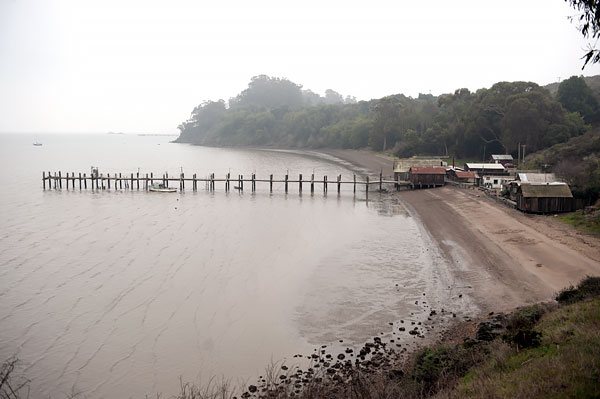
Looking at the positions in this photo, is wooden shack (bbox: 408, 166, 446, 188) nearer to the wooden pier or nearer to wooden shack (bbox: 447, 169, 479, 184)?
wooden shack (bbox: 447, 169, 479, 184)

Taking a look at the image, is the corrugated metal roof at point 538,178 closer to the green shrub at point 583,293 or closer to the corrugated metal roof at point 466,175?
the corrugated metal roof at point 466,175

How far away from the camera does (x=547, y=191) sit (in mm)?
36312

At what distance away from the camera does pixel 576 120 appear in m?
64.2

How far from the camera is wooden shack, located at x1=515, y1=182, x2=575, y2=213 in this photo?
35875mm

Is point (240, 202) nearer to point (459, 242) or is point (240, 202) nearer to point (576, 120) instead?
point (459, 242)

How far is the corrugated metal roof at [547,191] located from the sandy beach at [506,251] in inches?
65.7

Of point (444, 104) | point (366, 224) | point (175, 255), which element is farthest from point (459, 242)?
point (444, 104)

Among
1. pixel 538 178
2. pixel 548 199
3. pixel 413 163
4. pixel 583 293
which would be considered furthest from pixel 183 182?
pixel 583 293

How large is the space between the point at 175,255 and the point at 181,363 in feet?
44.1

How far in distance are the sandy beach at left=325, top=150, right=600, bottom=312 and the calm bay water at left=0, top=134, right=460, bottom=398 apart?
182 centimetres

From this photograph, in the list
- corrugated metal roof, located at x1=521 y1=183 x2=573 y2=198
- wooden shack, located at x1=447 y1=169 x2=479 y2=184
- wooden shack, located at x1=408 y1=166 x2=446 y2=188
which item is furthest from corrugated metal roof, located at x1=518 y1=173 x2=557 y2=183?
wooden shack, located at x1=408 y1=166 x2=446 y2=188

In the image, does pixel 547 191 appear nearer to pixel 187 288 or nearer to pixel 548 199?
pixel 548 199

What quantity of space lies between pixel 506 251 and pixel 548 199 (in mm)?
10576

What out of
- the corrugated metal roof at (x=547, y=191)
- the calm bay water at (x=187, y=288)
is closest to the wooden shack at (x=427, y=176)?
the calm bay water at (x=187, y=288)
